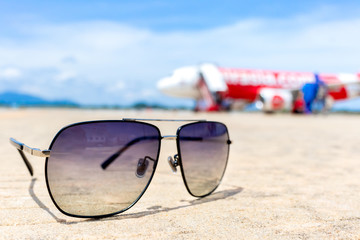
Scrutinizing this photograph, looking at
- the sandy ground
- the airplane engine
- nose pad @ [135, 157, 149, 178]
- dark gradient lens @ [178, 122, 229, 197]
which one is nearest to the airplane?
the airplane engine

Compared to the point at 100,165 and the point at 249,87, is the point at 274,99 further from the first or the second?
the point at 100,165

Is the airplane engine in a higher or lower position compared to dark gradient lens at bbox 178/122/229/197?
higher

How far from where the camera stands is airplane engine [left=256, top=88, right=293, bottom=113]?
17828 millimetres

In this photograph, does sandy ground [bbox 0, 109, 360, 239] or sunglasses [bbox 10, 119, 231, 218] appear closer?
sandy ground [bbox 0, 109, 360, 239]

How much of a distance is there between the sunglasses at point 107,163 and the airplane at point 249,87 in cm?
1627

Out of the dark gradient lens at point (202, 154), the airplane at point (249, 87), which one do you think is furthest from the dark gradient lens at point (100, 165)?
the airplane at point (249, 87)

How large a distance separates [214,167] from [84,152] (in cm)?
84

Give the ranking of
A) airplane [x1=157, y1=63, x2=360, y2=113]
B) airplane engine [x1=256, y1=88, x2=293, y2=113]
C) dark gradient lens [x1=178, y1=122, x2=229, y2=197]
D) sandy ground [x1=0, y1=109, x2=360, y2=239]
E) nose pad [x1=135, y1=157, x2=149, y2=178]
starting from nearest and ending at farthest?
sandy ground [x1=0, y1=109, x2=360, y2=239] → nose pad [x1=135, y1=157, x2=149, y2=178] → dark gradient lens [x1=178, y1=122, x2=229, y2=197] → airplane engine [x1=256, y1=88, x2=293, y2=113] → airplane [x1=157, y1=63, x2=360, y2=113]

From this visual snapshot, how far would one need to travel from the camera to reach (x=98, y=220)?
139cm

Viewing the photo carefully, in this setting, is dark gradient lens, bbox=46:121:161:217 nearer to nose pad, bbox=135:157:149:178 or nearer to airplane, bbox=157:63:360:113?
nose pad, bbox=135:157:149:178

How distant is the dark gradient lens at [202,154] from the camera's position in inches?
66.4

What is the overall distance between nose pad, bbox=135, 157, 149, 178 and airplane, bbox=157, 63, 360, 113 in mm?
16378

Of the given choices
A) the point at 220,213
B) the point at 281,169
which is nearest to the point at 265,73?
the point at 281,169

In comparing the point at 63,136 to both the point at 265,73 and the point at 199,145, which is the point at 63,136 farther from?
the point at 265,73
